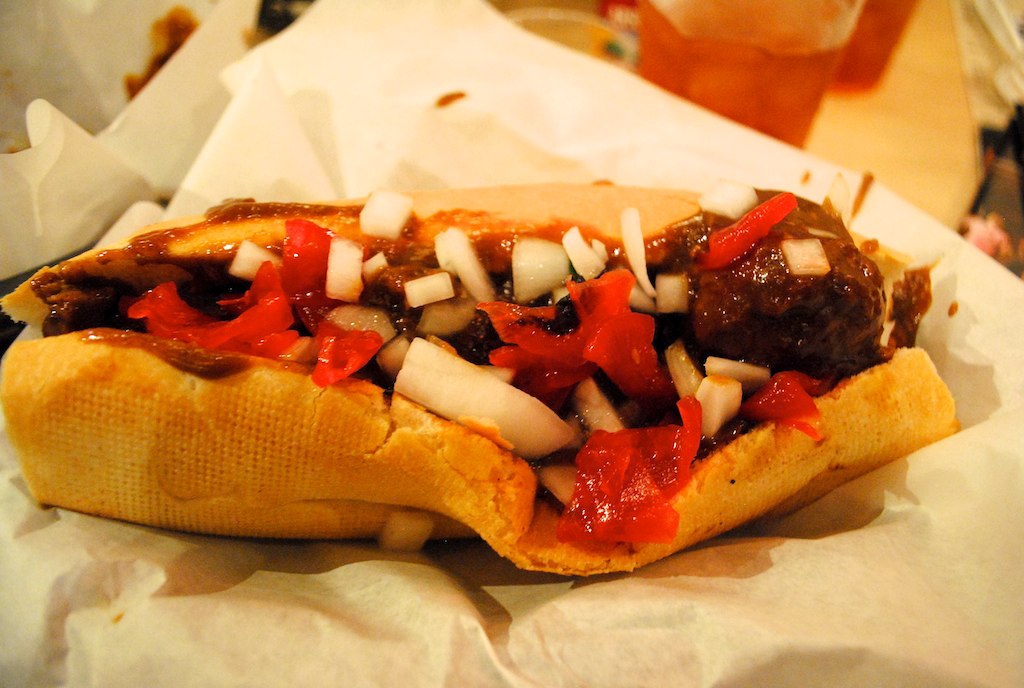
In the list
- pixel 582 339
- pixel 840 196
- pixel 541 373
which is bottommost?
pixel 541 373

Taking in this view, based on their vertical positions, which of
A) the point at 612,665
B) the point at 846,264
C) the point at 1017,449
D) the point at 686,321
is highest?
the point at 846,264

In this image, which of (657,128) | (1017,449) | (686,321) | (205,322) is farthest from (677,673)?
(657,128)

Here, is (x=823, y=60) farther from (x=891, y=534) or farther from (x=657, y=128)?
(x=891, y=534)

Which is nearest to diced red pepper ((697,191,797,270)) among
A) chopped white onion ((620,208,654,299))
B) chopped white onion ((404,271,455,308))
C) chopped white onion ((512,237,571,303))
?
chopped white onion ((620,208,654,299))

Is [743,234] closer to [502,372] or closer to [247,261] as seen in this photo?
[502,372]

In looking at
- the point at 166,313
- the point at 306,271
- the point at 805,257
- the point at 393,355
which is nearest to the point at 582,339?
the point at 393,355

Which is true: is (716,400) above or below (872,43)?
below

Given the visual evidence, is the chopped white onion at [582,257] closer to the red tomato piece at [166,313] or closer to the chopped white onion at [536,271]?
the chopped white onion at [536,271]
